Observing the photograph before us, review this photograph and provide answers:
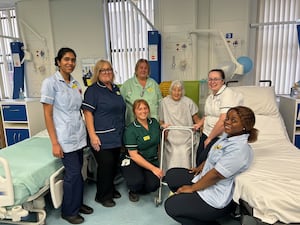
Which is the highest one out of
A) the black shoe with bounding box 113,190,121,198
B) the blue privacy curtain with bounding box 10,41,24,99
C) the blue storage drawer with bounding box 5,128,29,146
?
the blue privacy curtain with bounding box 10,41,24,99

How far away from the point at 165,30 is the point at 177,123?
174 centimetres

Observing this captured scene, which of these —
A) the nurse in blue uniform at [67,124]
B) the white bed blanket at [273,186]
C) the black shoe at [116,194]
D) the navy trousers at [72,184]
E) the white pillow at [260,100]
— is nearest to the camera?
the white bed blanket at [273,186]

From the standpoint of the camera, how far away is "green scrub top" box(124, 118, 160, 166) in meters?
2.26

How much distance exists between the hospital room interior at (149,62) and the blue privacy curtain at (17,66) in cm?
2

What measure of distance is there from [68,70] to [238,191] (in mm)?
1541

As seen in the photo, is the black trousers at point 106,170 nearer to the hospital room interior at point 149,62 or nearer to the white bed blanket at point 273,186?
the hospital room interior at point 149,62

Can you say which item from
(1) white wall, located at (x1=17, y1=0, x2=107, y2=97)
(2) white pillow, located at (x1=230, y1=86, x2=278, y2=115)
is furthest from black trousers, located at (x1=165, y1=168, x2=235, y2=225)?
(1) white wall, located at (x1=17, y1=0, x2=107, y2=97)

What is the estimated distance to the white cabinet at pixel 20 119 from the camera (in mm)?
3343

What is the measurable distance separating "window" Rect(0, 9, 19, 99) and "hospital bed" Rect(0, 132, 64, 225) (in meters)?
2.60

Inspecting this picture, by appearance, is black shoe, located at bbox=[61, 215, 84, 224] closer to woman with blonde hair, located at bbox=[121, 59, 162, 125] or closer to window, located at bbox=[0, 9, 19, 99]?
woman with blonde hair, located at bbox=[121, 59, 162, 125]

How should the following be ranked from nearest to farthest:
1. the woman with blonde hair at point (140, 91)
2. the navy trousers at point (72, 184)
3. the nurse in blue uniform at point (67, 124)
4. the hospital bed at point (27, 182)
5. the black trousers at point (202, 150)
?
the hospital bed at point (27, 182), the nurse in blue uniform at point (67, 124), the navy trousers at point (72, 184), the black trousers at point (202, 150), the woman with blonde hair at point (140, 91)

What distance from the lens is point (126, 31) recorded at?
3.95m

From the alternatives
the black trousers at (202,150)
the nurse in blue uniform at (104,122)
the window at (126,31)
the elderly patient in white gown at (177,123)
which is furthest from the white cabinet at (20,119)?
the black trousers at (202,150)

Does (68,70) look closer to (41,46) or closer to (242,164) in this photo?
(242,164)
